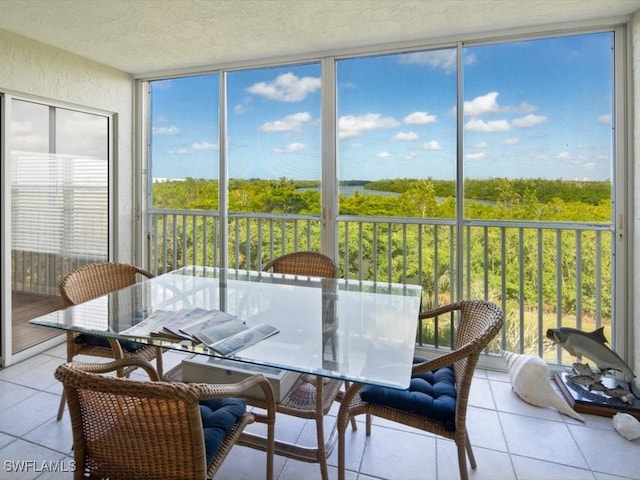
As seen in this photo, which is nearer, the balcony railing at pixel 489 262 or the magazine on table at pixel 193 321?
the magazine on table at pixel 193 321

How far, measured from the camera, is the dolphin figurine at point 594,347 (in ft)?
7.76

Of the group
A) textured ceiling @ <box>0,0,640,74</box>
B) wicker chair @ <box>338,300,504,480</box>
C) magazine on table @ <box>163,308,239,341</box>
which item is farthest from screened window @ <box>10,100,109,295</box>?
wicker chair @ <box>338,300,504,480</box>

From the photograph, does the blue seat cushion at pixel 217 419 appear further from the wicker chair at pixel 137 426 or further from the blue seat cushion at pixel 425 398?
the blue seat cushion at pixel 425 398

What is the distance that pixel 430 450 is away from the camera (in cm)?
201

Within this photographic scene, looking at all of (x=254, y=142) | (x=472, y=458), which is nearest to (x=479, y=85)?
(x=254, y=142)

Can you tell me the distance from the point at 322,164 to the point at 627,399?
8.42ft

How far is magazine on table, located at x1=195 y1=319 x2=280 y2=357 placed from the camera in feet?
4.91

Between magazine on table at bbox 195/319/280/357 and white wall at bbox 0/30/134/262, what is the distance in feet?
8.32

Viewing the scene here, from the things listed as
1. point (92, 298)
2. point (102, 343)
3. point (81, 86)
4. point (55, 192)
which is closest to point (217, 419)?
point (102, 343)

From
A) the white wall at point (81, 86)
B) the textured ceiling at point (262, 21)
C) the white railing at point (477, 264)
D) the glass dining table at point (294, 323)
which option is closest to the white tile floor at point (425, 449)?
the glass dining table at point (294, 323)

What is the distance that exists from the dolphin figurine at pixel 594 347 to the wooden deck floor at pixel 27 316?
3.65 meters

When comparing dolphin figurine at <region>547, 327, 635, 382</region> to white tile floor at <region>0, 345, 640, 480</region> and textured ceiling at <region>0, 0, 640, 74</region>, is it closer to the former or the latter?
white tile floor at <region>0, 345, 640, 480</region>

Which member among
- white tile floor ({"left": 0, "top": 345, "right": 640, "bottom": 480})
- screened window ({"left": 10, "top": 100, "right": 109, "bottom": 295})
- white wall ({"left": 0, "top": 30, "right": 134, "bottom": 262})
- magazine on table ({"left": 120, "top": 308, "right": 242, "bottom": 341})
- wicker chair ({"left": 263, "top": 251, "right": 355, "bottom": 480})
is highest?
white wall ({"left": 0, "top": 30, "right": 134, "bottom": 262})

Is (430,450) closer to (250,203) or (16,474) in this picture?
(16,474)
